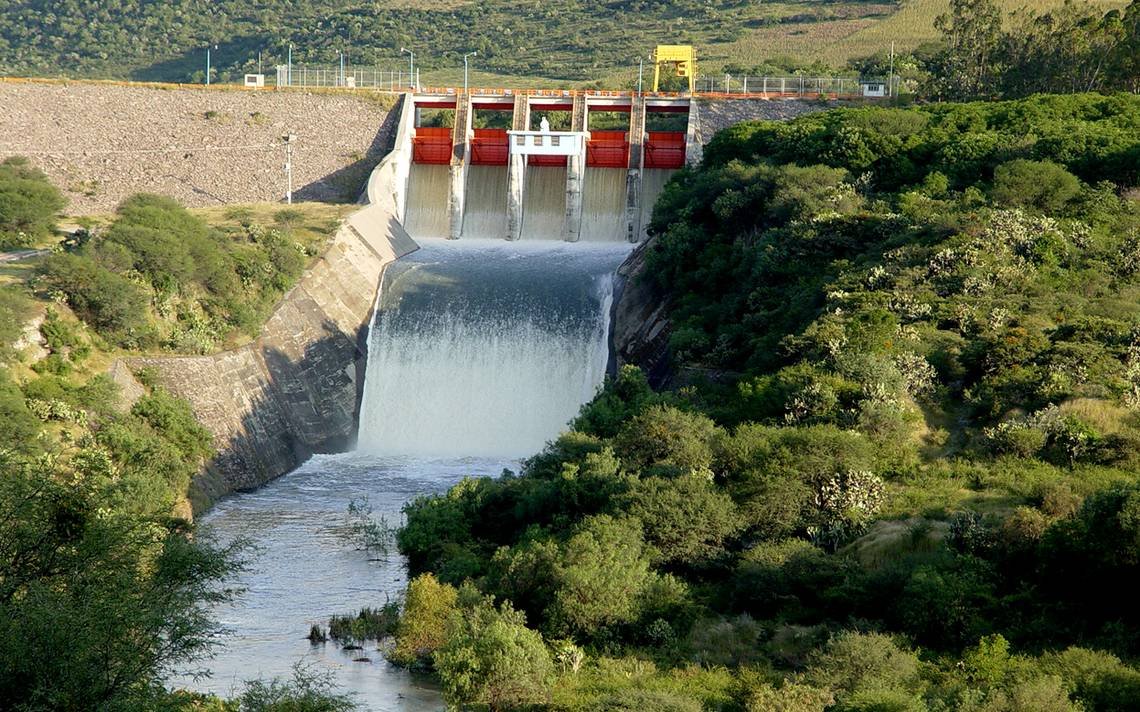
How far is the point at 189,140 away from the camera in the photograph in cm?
8481

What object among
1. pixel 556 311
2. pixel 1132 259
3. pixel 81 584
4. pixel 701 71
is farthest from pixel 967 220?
pixel 701 71

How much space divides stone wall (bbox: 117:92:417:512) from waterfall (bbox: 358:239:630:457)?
3.33 ft

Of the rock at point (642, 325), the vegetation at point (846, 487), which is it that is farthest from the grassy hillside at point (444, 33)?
the vegetation at point (846, 487)

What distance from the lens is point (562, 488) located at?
1743 inches

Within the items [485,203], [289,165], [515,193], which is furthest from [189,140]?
[515,193]

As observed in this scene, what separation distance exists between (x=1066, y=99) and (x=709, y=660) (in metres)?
45.8

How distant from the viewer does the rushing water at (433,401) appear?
47.2 meters

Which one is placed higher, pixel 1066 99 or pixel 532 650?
pixel 1066 99

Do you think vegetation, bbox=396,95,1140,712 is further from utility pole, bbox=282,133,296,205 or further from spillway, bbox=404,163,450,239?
utility pole, bbox=282,133,296,205

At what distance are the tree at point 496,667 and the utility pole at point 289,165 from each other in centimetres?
4790

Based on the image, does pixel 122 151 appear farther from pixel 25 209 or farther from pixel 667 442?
pixel 667 442

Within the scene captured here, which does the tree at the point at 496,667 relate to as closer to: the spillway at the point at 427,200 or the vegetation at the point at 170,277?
A: the vegetation at the point at 170,277

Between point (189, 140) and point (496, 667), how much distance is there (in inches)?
2241

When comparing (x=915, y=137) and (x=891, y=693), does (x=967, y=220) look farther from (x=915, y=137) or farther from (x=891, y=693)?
(x=891, y=693)
